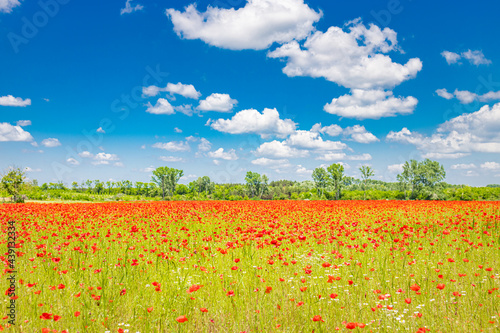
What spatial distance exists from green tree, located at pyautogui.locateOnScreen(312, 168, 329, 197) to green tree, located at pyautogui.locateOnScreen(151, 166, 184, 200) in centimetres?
3964

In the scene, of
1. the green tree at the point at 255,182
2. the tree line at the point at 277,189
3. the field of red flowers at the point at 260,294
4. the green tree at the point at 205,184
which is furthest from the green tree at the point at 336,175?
the field of red flowers at the point at 260,294

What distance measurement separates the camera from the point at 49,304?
4.43 m

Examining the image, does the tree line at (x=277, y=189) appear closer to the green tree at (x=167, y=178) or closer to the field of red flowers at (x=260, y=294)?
the green tree at (x=167, y=178)

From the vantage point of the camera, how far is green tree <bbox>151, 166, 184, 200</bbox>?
277ft

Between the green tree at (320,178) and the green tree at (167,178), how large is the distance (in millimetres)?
39638

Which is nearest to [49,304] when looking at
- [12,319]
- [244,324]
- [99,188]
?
[12,319]

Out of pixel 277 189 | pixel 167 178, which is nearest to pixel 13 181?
pixel 167 178

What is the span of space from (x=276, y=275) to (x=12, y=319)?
4.22m

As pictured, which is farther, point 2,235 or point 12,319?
point 2,235

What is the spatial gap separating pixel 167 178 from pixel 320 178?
4473 centimetres

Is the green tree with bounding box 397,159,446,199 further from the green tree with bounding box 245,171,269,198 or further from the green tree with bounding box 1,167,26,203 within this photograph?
the green tree with bounding box 1,167,26,203

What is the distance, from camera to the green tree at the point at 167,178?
84.4 meters

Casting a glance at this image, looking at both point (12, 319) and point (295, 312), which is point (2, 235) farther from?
point (295, 312)

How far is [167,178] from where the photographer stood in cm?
8488
